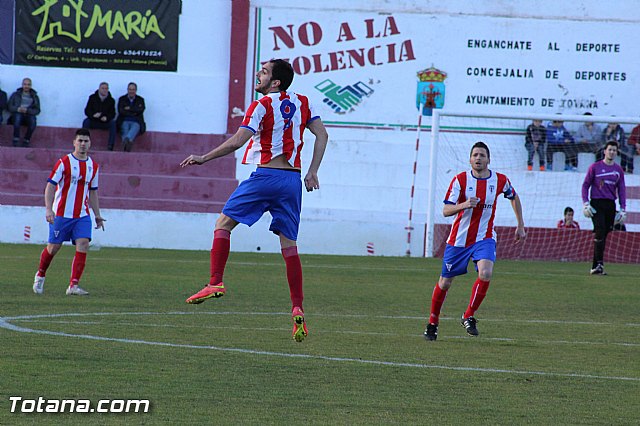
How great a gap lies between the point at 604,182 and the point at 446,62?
10644 mm

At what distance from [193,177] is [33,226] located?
4152 mm

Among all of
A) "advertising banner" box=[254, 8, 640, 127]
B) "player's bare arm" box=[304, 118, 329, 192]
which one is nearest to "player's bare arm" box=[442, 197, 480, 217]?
"player's bare arm" box=[304, 118, 329, 192]

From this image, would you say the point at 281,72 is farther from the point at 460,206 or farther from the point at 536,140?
the point at 536,140

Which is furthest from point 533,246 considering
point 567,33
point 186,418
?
point 186,418

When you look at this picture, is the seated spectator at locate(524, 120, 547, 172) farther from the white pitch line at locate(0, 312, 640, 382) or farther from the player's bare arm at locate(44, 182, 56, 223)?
the white pitch line at locate(0, 312, 640, 382)

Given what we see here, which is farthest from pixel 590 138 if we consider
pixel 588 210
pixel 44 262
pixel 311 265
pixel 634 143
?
pixel 44 262

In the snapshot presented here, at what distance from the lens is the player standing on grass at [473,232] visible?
32.4 feet

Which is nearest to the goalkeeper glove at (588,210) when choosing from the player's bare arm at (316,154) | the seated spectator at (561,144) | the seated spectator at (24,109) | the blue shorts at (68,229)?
the blue shorts at (68,229)

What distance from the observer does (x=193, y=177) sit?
84.6 feet

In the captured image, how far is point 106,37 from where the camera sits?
1091 inches

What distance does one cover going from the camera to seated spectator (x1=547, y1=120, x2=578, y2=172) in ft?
86.6

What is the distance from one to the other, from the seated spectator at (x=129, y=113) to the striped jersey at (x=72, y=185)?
1349cm

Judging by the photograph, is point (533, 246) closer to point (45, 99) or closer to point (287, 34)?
point (287, 34)

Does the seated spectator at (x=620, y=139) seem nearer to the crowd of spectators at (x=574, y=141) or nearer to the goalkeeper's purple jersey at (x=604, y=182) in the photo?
the crowd of spectators at (x=574, y=141)
